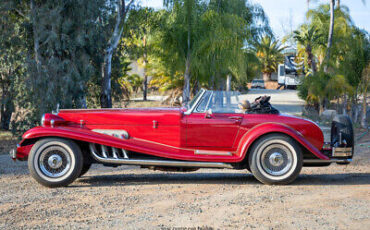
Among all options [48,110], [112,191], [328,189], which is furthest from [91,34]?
[328,189]

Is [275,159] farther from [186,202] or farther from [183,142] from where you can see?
[186,202]

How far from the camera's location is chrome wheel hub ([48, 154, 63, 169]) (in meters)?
6.09

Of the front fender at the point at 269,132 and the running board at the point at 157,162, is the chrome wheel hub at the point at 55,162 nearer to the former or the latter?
the running board at the point at 157,162

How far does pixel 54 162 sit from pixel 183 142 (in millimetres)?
1860

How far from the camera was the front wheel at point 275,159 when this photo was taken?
612 centimetres

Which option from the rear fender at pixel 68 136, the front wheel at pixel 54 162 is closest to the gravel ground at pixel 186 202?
the front wheel at pixel 54 162

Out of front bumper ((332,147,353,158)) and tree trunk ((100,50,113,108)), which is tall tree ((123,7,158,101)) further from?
front bumper ((332,147,353,158))

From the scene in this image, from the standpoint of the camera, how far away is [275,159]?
242 inches

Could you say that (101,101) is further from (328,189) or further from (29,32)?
(328,189)

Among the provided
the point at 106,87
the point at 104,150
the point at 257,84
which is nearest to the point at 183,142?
the point at 104,150

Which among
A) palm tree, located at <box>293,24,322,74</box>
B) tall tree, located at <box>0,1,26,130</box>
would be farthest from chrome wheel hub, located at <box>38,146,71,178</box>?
palm tree, located at <box>293,24,322,74</box>

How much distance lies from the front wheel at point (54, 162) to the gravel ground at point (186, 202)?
16 cm

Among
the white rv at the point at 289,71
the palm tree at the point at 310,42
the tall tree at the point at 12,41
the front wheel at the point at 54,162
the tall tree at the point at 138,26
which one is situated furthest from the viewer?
the white rv at the point at 289,71

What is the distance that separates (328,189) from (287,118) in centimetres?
115
